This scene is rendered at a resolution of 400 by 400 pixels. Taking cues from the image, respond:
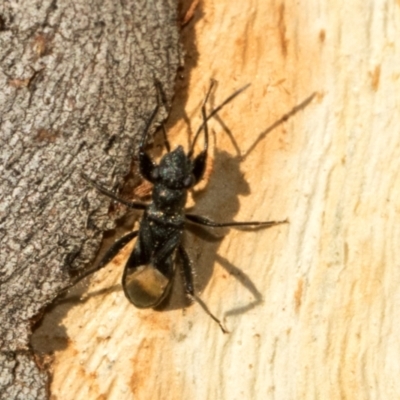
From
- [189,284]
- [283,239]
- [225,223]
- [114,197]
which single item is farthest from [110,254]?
[283,239]

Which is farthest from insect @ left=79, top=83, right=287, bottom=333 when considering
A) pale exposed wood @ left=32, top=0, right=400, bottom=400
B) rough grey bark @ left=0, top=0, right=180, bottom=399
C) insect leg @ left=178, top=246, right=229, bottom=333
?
rough grey bark @ left=0, top=0, right=180, bottom=399

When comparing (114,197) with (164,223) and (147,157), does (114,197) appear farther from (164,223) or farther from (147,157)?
(164,223)

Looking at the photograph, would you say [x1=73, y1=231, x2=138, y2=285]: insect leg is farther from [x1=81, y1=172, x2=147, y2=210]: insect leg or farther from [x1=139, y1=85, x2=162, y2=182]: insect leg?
[x1=139, y1=85, x2=162, y2=182]: insect leg

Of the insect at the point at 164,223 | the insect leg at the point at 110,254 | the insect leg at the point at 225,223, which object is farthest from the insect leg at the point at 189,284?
the insect leg at the point at 110,254

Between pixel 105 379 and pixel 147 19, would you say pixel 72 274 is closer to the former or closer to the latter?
pixel 105 379

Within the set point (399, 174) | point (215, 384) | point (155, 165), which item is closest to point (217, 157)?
point (155, 165)

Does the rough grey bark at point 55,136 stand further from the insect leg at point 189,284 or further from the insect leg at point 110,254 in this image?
the insect leg at point 189,284
